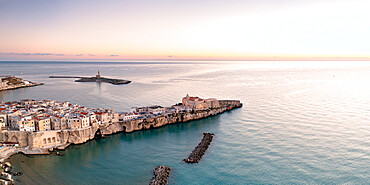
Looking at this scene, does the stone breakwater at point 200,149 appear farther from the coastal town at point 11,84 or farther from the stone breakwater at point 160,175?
the coastal town at point 11,84

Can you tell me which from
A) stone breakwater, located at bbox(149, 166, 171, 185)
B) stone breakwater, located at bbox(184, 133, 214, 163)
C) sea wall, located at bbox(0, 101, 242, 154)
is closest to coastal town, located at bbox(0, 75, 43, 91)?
sea wall, located at bbox(0, 101, 242, 154)

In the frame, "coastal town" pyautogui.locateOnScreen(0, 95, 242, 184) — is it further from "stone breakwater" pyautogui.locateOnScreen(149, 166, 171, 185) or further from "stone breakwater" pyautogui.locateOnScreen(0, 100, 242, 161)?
"stone breakwater" pyautogui.locateOnScreen(149, 166, 171, 185)

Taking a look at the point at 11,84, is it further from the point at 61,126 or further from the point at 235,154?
the point at 235,154

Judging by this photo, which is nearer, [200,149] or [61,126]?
[200,149]

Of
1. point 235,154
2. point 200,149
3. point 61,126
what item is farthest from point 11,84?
point 235,154

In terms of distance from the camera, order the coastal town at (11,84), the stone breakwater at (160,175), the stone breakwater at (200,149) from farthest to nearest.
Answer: the coastal town at (11,84), the stone breakwater at (200,149), the stone breakwater at (160,175)

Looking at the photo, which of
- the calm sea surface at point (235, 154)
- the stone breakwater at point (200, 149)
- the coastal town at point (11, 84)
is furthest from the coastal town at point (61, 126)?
the coastal town at point (11, 84)

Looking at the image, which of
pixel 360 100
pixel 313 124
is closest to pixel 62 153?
pixel 313 124

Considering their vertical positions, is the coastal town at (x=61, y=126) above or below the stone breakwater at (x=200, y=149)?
above
